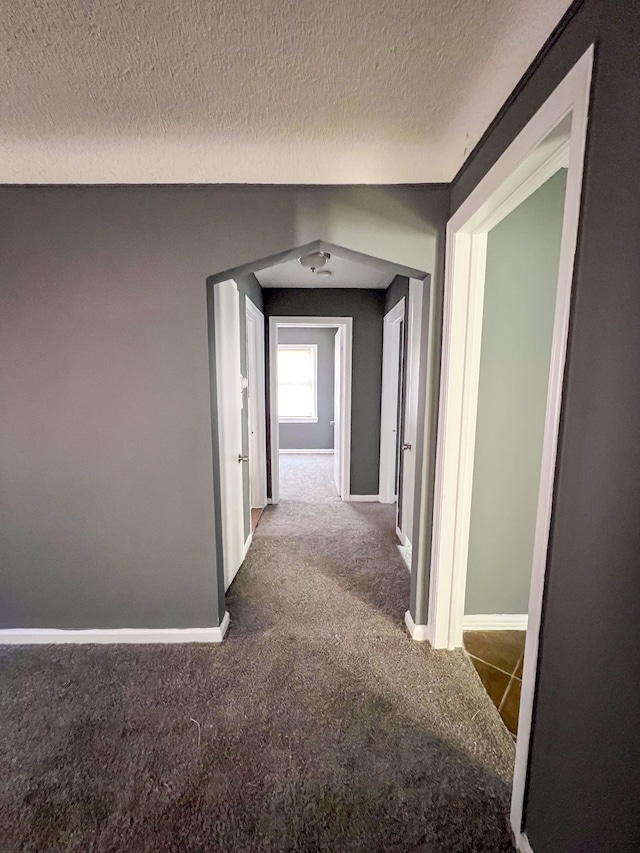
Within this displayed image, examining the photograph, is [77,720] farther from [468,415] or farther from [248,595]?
[468,415]

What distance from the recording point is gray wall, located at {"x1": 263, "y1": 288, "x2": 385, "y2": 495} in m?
3.84

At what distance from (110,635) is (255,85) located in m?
2.53

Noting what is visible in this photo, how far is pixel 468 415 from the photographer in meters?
1.78

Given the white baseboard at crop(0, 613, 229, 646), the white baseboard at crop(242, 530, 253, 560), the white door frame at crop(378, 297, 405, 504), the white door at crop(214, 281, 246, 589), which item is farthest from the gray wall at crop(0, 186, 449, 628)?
the white door frame at crop(378, 297, 405, 504)

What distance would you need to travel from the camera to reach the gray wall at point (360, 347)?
3.84 metres

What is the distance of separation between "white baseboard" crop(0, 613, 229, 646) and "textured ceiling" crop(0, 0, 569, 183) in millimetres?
2217

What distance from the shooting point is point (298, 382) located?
687 centimetres

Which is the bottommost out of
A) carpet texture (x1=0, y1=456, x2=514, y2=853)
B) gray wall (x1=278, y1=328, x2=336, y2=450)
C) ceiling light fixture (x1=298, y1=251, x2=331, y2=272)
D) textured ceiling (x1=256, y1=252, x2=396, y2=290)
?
carpet texture (x1=0, y1=456, x2=514, y2=853)

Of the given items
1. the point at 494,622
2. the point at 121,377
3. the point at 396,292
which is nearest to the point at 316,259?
the point at 396,292

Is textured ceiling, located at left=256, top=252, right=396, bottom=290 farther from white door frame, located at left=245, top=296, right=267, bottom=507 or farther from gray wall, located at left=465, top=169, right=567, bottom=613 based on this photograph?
gray wall, located at left=465, top=169, right=567, bottom=613

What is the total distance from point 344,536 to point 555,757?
93.4 inches

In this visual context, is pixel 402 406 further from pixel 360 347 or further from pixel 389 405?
pixel 360 347

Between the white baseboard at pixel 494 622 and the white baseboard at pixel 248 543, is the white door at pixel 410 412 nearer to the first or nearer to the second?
the white baseboard at pixel 494 622

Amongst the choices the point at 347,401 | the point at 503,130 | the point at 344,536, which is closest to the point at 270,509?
the point at 344,536
